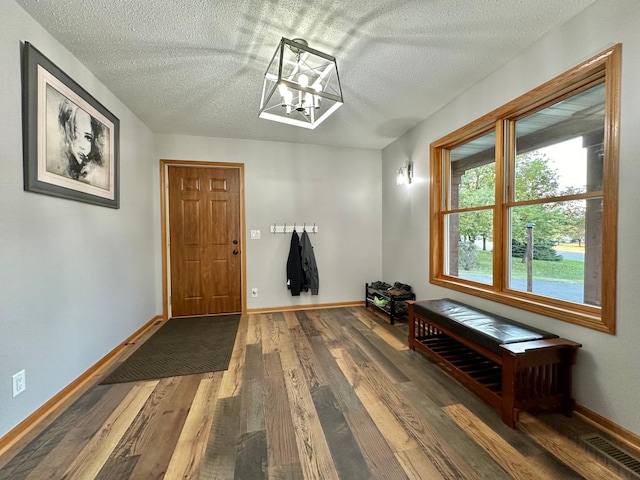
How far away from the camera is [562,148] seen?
1.81 metres

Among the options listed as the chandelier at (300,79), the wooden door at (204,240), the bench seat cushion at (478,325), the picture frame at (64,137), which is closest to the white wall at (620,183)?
the bench seat cushion at (478,325)

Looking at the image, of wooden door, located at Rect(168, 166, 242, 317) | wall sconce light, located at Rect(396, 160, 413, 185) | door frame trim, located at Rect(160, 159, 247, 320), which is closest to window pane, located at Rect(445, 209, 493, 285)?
wall sconce light, located at Rect(396, 160, 413, 185)

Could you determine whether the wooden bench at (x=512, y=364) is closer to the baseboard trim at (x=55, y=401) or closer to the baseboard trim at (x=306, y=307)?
the baseboard trim at (x=306, y=307)

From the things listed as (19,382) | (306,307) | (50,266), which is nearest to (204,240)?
(306,307)

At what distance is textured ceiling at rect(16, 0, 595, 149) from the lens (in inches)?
60.1

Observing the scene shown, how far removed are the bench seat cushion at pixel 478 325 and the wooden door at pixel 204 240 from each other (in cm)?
251

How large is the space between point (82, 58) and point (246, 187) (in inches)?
76.7

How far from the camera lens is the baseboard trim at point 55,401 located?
1.39m

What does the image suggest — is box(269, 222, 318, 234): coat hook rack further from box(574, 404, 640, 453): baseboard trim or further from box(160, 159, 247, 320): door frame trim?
box(574, 404, 640, 453): baseboard trim

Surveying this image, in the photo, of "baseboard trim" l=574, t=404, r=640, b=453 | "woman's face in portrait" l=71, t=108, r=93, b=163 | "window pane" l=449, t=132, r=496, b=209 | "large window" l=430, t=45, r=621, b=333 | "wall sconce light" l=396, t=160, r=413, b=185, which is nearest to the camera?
"baseboard trim" l=574, t=404, r=640, b=453

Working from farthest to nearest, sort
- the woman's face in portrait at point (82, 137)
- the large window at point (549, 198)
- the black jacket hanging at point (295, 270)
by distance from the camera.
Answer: the black jacket hanging at point (295, 270) → the woman's face in portrait at point (82, 137) → the large window at point (549, 198)

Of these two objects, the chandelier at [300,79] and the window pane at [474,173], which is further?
the window pane at [474,173]

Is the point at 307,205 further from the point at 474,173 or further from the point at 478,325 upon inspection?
the point at 478,325

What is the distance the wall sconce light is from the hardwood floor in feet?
7.02
